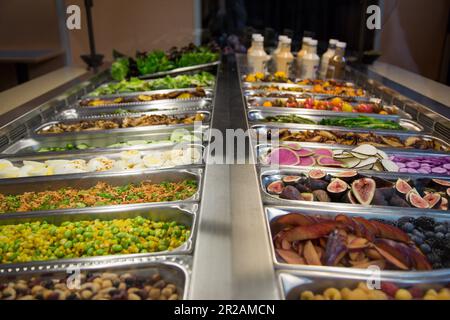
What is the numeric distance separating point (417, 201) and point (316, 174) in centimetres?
49

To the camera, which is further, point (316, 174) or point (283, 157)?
point (283, 157)

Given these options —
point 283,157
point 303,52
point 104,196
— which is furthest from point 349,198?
point 303,52

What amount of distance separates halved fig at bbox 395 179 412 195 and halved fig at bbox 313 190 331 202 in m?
0.39

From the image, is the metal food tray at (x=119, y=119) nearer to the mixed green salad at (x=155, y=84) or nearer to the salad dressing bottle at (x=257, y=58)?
the mixed green salad at (x=155, y=84)

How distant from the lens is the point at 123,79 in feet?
14.6

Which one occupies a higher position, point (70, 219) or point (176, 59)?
point (176, 59)

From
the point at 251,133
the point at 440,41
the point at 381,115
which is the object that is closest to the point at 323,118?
the point at 381,115

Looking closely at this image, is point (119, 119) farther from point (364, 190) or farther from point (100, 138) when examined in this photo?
point (364, 190)

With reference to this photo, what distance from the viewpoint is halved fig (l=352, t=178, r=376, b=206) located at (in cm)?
177

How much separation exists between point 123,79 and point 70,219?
9.74 ft

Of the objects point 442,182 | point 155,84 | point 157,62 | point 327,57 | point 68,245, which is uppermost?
point 327,57

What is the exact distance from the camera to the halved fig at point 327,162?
7.26ft

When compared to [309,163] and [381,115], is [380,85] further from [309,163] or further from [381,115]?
[309,163]

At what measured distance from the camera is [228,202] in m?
1.62
